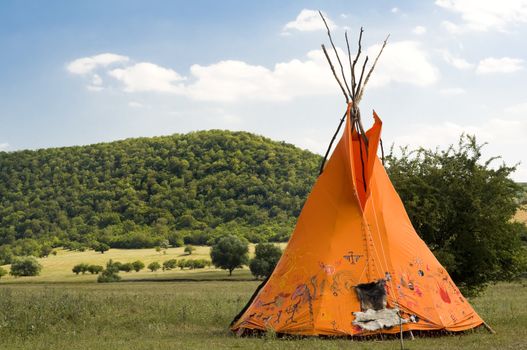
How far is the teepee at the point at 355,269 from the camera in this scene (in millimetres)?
15688

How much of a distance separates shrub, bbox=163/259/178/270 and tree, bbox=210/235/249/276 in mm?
9014

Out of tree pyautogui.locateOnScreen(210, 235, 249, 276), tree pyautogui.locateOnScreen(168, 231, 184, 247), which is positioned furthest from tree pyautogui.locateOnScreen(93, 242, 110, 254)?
tree pyautogui.locateOnScreen(210, 235, 249, 276)

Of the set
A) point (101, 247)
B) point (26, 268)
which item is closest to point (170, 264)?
point (26, 268)

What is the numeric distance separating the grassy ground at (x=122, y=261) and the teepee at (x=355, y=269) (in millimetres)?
51427

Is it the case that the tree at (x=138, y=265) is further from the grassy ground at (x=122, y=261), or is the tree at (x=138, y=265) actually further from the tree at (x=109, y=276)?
the tree at (x=109, y=276)

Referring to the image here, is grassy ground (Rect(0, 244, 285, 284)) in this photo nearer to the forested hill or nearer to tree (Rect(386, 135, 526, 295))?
the forested hill

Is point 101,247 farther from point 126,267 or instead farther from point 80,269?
point 126,267

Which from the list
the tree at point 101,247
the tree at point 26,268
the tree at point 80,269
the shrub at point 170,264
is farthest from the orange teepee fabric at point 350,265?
the tree at point 101,247

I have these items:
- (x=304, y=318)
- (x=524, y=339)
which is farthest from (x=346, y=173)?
(x=524, y=339)

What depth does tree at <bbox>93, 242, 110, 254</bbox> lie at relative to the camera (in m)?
95.8

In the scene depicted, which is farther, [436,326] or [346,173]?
[346,173]

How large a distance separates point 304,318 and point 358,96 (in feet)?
21.1

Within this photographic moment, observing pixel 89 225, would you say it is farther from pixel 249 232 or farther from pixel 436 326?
pixel 436 326

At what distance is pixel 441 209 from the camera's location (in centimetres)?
2230
